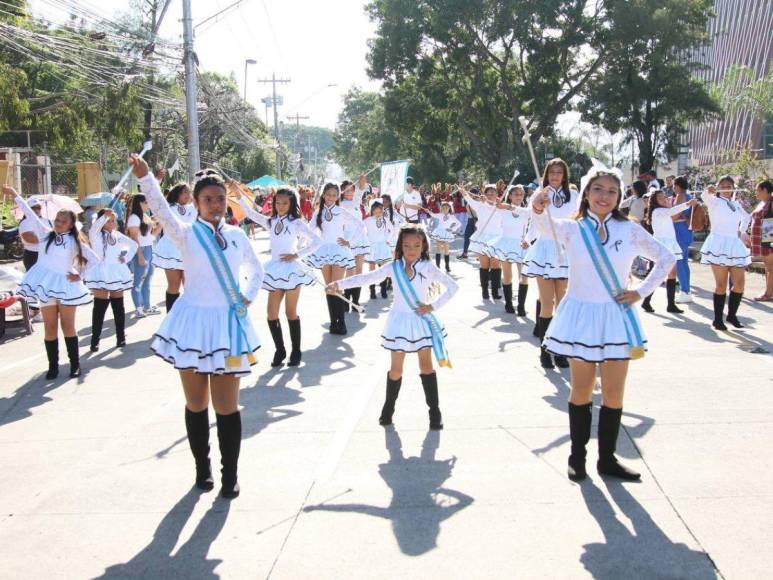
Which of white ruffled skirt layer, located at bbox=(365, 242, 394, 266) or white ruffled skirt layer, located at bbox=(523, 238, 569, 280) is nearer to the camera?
white ruffled skirt layer, located at bbox=(523, 238, 569, 280)

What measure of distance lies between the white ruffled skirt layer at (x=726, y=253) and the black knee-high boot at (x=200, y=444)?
7183 mm

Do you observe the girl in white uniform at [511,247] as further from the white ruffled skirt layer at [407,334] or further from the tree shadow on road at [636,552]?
the tree shadow on road at [636,552]

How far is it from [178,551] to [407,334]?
2.49 m

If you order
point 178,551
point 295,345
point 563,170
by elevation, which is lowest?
point 178,551

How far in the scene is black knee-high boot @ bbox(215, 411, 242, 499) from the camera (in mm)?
4762

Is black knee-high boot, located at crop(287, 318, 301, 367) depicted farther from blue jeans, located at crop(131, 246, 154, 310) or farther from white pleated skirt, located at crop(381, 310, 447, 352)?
blue jeans, located at crop(131, 246, 154, 310)

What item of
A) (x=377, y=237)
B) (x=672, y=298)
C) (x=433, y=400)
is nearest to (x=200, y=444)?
(x=433, y=400)

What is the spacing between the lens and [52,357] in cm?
823

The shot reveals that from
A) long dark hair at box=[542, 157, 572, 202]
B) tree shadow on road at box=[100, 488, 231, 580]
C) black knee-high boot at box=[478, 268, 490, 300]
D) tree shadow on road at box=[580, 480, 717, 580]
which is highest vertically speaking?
long dark hair at box=[542, 157, 572, 202]

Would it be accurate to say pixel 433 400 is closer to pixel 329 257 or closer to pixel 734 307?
pixel 329 257

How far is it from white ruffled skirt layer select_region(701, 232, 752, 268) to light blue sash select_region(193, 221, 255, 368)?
23.1 ft

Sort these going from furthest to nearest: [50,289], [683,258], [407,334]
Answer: [683,258], [50,289], [407,334]

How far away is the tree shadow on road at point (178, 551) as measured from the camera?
387 cm

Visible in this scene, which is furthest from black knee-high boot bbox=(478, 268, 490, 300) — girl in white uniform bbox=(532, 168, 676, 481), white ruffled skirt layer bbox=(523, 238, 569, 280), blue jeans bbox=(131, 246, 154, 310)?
girl in white uniform bbox=(532, 168, 676, 481)
